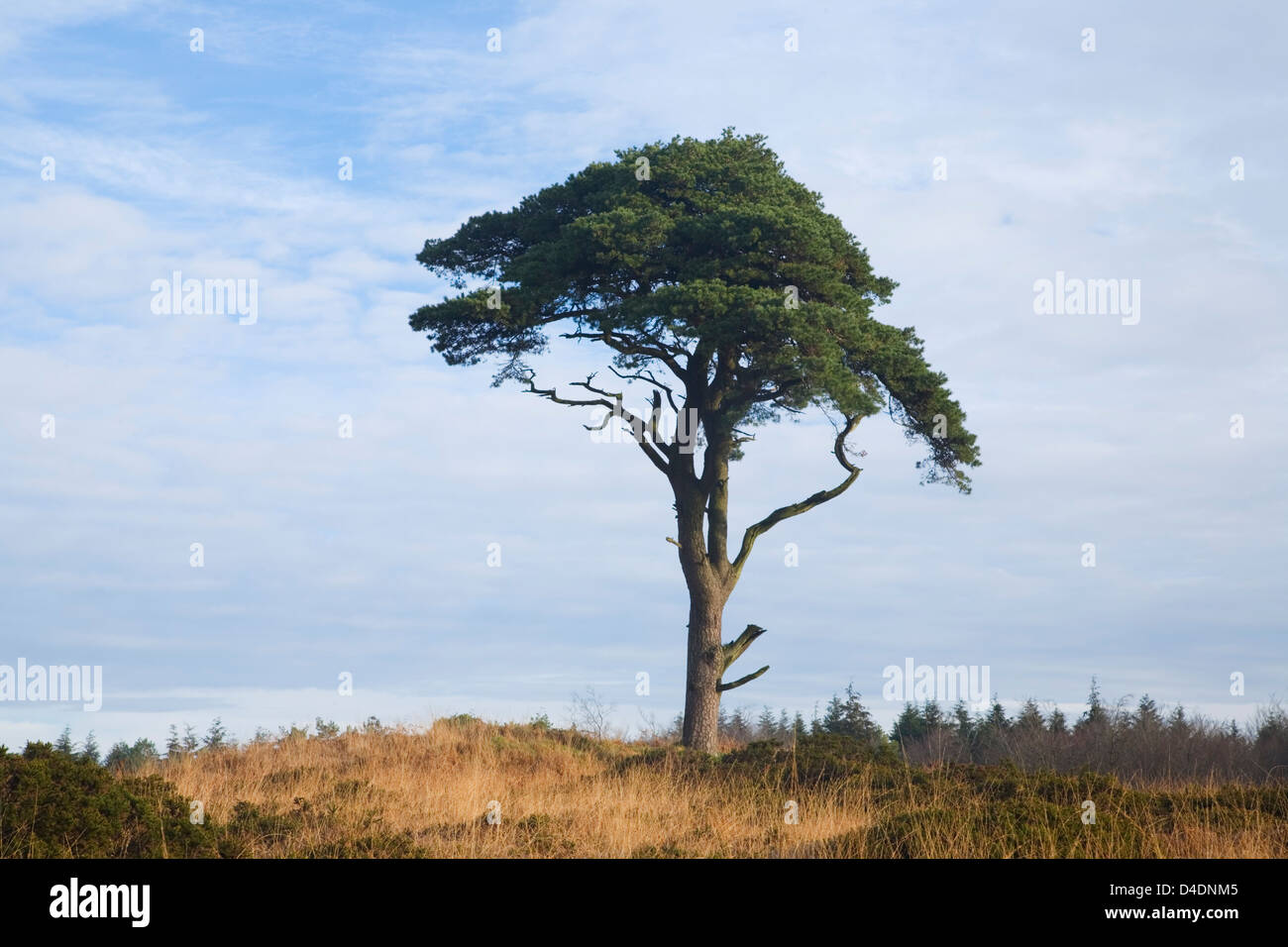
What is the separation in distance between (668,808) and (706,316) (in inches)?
396

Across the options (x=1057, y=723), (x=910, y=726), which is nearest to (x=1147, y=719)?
(x=1057, y=723)

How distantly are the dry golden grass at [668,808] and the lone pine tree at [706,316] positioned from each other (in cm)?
567

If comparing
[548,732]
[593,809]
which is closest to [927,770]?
[593,809]

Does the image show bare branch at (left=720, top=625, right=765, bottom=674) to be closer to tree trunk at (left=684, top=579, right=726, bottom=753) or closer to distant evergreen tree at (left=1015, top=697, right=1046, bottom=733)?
tree trunk at (left=684, top=579, right=726, bottom=753)

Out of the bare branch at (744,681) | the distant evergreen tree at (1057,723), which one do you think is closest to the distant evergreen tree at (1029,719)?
the distant evergreen tree at (1057,723)

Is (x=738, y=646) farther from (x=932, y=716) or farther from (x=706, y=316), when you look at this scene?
(x=932, y=716)

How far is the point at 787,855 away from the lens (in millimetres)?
11750

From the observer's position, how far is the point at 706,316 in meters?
21.2

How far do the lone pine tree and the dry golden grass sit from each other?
18.6ft

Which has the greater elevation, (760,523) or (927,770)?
(760,523)

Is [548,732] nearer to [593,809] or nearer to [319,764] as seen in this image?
[319,764]
